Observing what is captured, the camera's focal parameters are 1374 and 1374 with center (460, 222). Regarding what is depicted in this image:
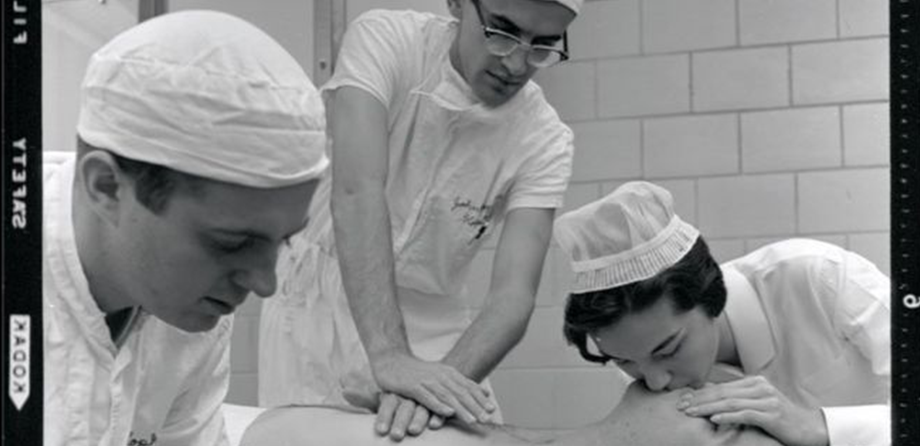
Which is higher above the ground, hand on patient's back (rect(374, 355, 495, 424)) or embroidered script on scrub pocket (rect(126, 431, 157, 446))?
hand on patient's back (rect(374, 355, 495, 424))

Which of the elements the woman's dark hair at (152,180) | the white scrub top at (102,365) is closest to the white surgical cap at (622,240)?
the white scrub top at (102,365)

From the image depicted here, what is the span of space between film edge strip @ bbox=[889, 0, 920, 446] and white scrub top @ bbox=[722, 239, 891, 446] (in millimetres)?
855

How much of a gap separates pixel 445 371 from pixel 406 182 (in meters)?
0.50

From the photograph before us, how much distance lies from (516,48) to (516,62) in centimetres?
2

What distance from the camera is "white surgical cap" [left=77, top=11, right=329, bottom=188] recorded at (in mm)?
1248

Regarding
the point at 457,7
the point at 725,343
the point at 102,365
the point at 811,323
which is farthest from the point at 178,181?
the point at 811,323

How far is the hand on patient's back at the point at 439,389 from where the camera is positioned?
1.70 metres

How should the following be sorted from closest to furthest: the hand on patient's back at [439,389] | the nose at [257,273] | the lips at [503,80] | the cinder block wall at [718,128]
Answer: the nose at [257,273], the hand on patient's back at [439,389], the lips at [503,80], the cinder block wall at [718,128]

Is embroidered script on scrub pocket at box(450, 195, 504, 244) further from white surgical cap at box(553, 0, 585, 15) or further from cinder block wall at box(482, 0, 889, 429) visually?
cinder block wall at box(482, 0, 889, 429)

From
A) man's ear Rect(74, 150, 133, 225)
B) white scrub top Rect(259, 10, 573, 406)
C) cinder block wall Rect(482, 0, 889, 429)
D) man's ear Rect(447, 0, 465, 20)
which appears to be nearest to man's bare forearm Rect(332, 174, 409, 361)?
white scrub top Rect(259, 10, 573, 406)

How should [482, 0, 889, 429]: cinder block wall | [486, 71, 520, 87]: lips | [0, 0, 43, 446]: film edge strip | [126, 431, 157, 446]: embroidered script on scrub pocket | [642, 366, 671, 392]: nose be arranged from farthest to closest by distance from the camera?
[482, 0, 889, 429]: cinder block wall
[486, 71, 520, 87]: lips
[642, 366, 671, 392]: nose
[126, 431, 157, 446]: embroidered script on scrub pocket
[0, 0, 43, 446]: film edge strip

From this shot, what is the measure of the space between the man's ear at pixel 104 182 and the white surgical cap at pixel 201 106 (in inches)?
0.6

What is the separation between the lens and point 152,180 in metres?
1.27

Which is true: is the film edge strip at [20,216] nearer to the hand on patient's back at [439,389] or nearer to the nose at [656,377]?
the hand on patient's back at [439,389]
